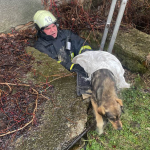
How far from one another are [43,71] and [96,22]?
6.75ft

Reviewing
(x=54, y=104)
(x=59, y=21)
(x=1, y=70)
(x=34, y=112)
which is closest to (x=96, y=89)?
(x=54, y=104)

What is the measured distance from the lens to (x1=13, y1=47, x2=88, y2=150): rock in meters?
1.83

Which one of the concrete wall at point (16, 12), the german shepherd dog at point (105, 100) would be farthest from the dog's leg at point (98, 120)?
the concrete wall at point (16, 12)

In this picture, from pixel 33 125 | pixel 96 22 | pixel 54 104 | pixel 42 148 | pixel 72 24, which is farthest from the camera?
pixel 72 24

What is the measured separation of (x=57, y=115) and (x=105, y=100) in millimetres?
744

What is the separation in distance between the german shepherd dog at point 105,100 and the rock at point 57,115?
255mm

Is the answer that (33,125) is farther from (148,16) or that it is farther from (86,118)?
(148,16)

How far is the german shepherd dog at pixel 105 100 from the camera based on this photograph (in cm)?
179

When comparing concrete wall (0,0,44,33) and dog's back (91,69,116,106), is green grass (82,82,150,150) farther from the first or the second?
concrete wall (0,0,44,33)

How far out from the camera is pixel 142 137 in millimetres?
2297

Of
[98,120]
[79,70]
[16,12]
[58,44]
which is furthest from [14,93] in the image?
[16,12]

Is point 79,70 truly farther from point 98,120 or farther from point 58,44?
point 58,44

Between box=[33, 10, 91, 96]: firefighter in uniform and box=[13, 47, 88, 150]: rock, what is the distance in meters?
0.69

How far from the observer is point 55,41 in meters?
3.75
